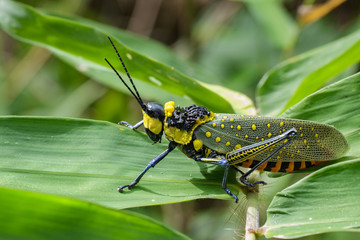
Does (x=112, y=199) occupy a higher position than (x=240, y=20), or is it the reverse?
(x=240, y=20)

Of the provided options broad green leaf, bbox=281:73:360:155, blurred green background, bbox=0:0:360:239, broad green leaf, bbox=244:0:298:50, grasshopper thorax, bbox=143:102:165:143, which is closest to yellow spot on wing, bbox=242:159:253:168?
broad green leaf, bbox=281:73:360:155

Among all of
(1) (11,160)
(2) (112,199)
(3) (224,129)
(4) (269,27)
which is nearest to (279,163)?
(3) (224,129)

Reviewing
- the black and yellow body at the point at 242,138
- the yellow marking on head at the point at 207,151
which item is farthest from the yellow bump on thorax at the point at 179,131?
the yellow marking on head at the point at 207,151

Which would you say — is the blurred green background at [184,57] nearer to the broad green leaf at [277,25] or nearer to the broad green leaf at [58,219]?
the broad green leaf at [277,25]

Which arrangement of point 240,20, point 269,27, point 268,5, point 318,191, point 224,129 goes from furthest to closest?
point 240,20
point 268,5
point 269,27
point 224,129
point 318,191

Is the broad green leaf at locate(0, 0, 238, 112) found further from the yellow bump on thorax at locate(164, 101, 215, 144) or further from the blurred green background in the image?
the blurred green background

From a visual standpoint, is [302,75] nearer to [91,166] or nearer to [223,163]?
[223,163]

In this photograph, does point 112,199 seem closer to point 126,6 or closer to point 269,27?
point 269,27
